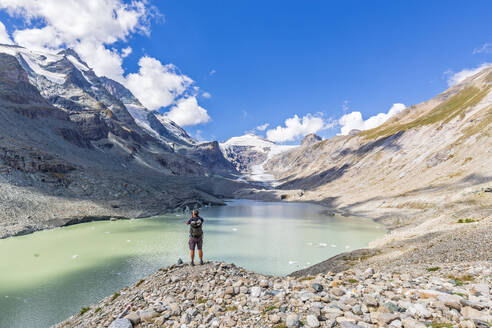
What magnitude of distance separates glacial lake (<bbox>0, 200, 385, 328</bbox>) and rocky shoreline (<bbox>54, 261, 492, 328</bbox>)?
12672 millimetres

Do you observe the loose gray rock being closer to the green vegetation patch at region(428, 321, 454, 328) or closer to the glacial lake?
the green vegetation patch at region(428, 321, 454, 328)

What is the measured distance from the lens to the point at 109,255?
3994 centimetres

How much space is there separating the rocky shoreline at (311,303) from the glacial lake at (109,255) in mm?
12672

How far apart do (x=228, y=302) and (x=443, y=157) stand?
112 metres

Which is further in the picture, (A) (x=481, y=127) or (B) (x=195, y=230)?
(A) (x=481, y=127)

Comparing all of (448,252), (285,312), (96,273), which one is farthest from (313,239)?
(285,312)

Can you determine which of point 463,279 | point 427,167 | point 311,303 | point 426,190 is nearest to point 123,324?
point 311,303

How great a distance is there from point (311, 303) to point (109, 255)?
131ft

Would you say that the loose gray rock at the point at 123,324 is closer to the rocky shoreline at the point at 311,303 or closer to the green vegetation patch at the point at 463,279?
the rocky shoreline at the point at 311,303

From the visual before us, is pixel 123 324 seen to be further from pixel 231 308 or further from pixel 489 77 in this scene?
pixel 489 77

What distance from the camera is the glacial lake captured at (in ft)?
77.3

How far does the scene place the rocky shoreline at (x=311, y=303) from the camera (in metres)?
6.97

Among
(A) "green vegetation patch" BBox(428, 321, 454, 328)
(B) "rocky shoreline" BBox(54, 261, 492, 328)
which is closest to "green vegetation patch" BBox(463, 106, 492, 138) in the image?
(B) "rocky shoreline" BBox(54, 261, 492, 328)

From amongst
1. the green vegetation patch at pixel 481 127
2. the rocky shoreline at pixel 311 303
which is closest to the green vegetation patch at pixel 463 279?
the rocky shoreline at pixel 311 303
